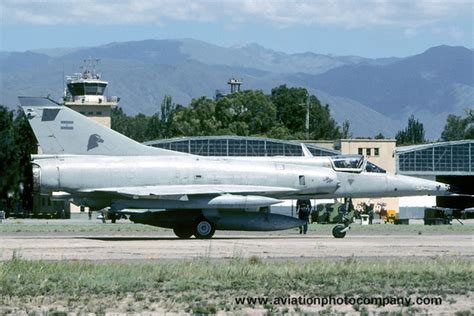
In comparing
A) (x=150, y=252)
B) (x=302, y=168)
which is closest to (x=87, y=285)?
(x=150, y=252)

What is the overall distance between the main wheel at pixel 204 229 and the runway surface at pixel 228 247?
36cm

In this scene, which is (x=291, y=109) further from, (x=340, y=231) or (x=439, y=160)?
(x=340, y=231)

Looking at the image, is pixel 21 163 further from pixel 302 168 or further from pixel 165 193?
pixel 302 168

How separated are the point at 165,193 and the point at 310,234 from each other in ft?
24.1

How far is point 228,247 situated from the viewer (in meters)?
30.2

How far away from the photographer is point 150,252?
2780cm

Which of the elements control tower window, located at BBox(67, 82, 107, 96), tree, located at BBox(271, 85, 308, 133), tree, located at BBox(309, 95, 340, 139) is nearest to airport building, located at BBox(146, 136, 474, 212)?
control tower window, located at BBox(67, 82, 107, 96)

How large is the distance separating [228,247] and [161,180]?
6.02 m

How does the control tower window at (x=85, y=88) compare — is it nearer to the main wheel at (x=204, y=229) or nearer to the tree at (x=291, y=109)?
the tree at (x=291, y=109)

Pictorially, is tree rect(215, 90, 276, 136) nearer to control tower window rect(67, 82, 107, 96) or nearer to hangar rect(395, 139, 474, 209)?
control tower window rect(67, 82, 107, 96)

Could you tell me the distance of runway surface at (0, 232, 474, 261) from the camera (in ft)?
87.9

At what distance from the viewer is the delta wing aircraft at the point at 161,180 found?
34.6 metres

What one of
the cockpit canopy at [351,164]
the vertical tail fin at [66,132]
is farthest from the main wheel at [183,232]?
the cockpit canopy at [351,164]

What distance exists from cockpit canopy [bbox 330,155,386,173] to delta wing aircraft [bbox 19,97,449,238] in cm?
51
